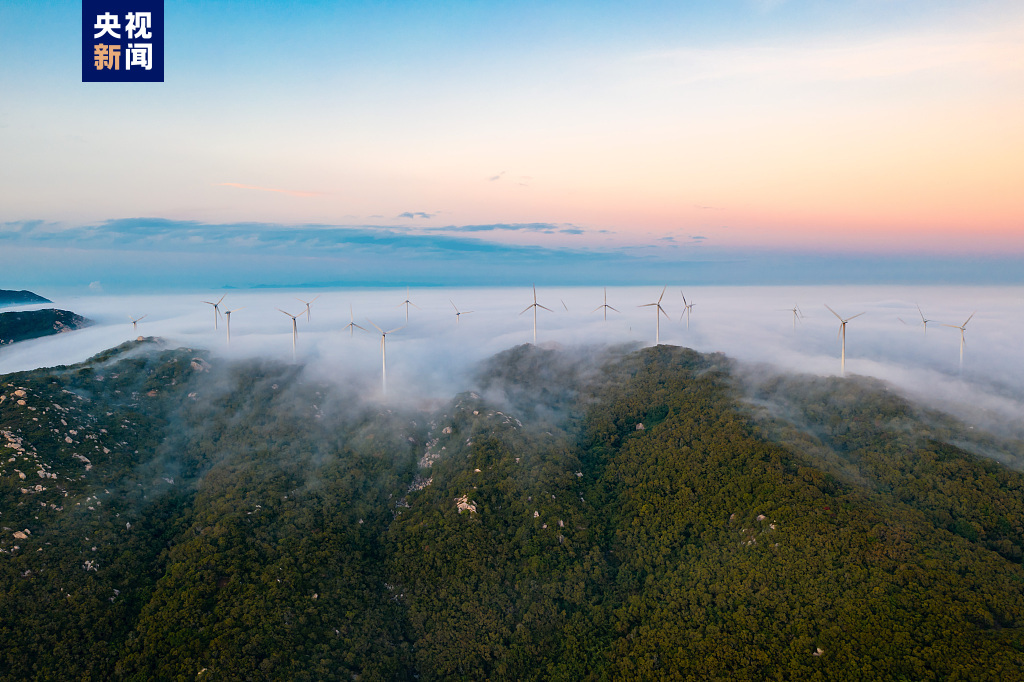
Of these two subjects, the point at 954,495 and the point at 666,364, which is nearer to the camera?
the point at 954,495

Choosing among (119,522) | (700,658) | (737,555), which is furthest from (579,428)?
(119,522)

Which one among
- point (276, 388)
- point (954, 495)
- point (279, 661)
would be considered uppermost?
point (276, 388)

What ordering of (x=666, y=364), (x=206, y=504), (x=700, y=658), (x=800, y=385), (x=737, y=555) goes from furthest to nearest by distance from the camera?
1. (x=666, y=364)
2. (x=800, y=385)
3. (x=206, y=504)
4. (x=737, y=555)
5. (x=700, y=658)

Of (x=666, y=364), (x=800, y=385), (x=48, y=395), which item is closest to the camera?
(x=48, y=395)

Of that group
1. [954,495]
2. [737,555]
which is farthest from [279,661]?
[954,495]

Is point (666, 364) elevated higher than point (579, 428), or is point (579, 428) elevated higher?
point (666, 364)

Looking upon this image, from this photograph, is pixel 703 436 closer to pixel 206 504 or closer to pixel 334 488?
pixel 334 488
